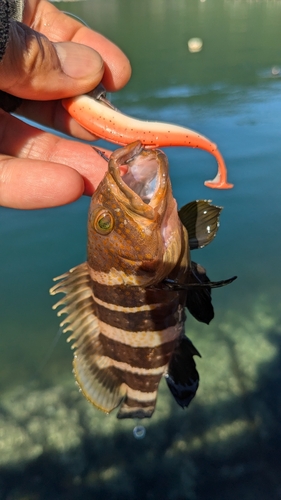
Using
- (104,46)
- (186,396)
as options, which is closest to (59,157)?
(104,46)

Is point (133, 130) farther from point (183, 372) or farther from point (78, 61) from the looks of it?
point (183, 372)

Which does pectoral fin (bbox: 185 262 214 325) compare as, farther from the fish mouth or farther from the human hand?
the human hand

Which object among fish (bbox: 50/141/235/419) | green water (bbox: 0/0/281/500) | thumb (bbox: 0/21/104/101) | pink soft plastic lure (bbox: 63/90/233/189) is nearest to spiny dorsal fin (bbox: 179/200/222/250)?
fish (bbox: 50/141/235/419)

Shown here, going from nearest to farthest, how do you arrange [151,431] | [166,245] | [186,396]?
1. [166,245]
2. [186,396]
3. [151,431]

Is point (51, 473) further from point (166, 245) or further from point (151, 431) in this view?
point (166, 245)

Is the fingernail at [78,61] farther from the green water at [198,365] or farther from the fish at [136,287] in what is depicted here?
the green water at [198,365]

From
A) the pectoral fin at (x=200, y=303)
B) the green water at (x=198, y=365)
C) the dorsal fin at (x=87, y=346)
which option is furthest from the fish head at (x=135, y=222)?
the green water at (x=198, y=365)
